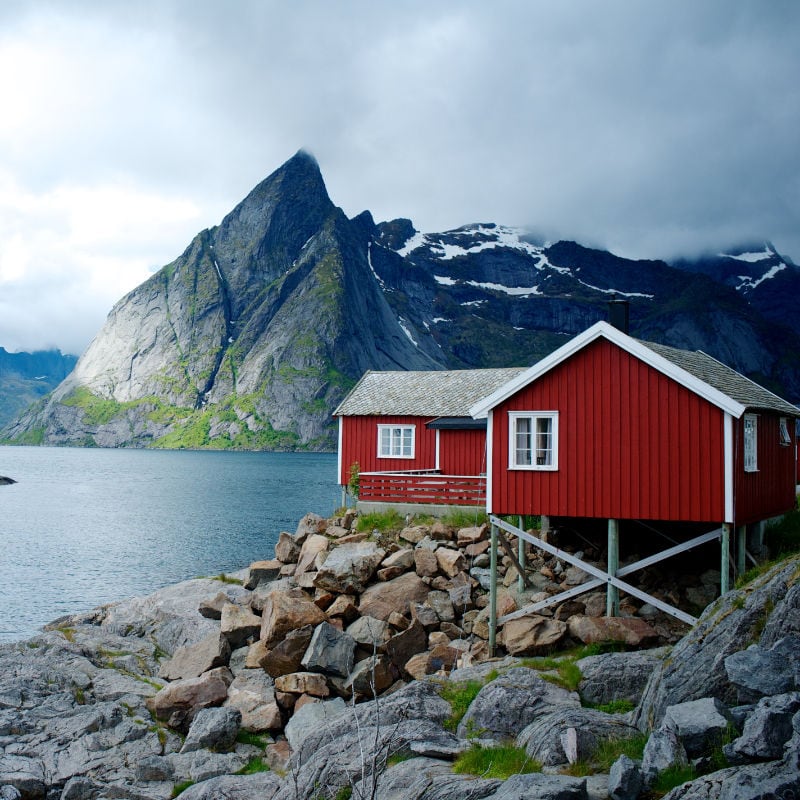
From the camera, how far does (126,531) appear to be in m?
56.7

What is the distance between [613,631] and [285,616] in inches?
334

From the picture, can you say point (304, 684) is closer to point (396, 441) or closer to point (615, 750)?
point (615, 750)

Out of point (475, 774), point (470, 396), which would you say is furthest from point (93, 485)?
point (475, 774)

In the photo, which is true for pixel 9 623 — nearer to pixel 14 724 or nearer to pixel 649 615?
pixel 14 724

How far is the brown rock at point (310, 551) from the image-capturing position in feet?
87.4

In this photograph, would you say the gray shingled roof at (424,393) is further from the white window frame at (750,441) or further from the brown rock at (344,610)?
the white window frame at (750,441)

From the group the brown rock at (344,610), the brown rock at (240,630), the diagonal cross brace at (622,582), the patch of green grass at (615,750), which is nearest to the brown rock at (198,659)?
the brown rock at (240,630)

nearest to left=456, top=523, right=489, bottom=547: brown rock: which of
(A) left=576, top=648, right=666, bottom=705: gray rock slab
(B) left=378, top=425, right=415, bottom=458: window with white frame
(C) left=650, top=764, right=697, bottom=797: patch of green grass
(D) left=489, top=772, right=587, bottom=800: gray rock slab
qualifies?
(B) left=378, top=425, right=415, bottom=458: window with white frame

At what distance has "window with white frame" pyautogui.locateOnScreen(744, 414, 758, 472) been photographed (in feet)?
66.3

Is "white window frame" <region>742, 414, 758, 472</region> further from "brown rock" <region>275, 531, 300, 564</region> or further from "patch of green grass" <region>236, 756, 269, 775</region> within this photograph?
"brown rock" <region>275, 531, 300, 564</region>

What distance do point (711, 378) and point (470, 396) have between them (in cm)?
1403

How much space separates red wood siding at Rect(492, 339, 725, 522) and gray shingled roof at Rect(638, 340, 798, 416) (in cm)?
103

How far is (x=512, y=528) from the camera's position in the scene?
68.5 ft

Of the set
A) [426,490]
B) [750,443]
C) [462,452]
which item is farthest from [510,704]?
[462,452]
